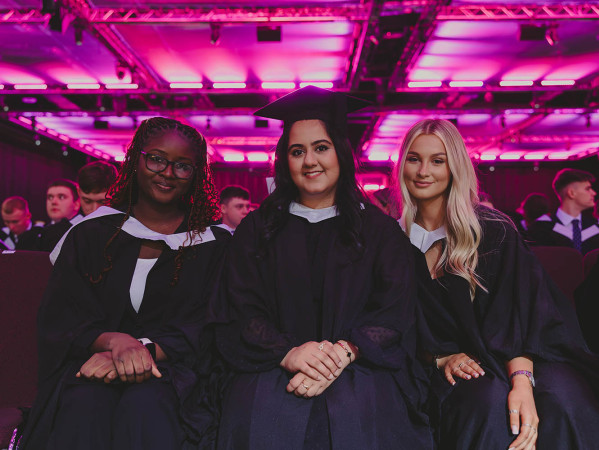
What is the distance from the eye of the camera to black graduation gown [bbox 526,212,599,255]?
555cm

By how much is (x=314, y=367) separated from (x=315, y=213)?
2.41 ft

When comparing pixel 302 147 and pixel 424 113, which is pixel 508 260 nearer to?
pixel 302 147

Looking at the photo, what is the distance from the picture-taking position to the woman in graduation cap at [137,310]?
1.85 m

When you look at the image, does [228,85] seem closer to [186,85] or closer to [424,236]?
[186,85]

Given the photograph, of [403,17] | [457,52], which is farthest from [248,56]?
[457,52]

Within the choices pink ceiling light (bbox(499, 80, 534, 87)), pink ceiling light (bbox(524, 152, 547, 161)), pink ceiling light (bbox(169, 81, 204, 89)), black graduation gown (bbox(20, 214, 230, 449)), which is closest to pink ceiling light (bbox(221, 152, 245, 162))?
pink ceiling light (bbox(169, 81, 204, 89))

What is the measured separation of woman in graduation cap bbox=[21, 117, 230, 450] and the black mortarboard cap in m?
0.48

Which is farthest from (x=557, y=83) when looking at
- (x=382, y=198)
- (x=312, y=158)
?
(x=312, y=158)

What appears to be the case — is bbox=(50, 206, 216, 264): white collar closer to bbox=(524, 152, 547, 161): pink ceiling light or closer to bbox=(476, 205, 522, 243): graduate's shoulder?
bbox=(476, 205, 522, 243): graduate's shoulder

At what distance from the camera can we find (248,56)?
7559mm

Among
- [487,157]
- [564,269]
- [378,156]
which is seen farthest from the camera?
[487,157]

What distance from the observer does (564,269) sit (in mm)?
2971

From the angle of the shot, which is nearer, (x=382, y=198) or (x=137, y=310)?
(x=137, y=310)

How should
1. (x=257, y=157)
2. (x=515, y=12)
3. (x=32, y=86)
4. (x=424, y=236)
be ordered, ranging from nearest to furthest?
(x=424, y=236) < (x=515, y=12) < (x=32, y=86) < (x=257, y=157)
